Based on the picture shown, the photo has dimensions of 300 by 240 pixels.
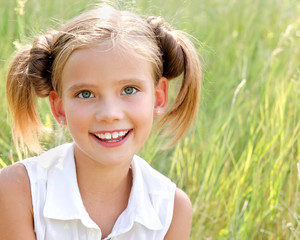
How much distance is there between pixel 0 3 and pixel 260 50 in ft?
5.06

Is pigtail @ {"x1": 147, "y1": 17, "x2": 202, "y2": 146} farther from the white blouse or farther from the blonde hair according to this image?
the white blouse

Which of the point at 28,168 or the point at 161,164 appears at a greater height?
the point at 28,168

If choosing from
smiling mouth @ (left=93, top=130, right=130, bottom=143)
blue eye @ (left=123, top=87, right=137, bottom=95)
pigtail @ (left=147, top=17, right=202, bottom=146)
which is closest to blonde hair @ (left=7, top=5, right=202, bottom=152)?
pigtail @ (left=147, top=17, right=202, bottom=146)

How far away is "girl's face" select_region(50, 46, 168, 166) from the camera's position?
2045mm

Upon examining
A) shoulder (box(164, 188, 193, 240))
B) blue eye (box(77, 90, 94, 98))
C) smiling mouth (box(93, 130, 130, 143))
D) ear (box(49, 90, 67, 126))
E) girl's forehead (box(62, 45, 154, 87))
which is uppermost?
girl's forehead (box(62, 45, 154, 87))

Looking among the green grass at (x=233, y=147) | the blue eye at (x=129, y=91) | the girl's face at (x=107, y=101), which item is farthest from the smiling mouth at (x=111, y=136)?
the green grass at (x=233, y=147)

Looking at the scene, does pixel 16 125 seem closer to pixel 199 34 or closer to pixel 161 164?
pixel 161 164

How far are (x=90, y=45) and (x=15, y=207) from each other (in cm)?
57

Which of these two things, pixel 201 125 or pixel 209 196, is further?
pixel 201 125

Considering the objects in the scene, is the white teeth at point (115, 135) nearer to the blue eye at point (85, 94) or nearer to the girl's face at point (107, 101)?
the girl's face at point (107, 101)

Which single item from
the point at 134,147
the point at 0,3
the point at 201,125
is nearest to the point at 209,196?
the point at 201,125

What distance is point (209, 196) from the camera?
9.34ft

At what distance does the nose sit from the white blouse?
29cm

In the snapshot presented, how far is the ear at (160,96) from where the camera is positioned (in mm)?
2307
